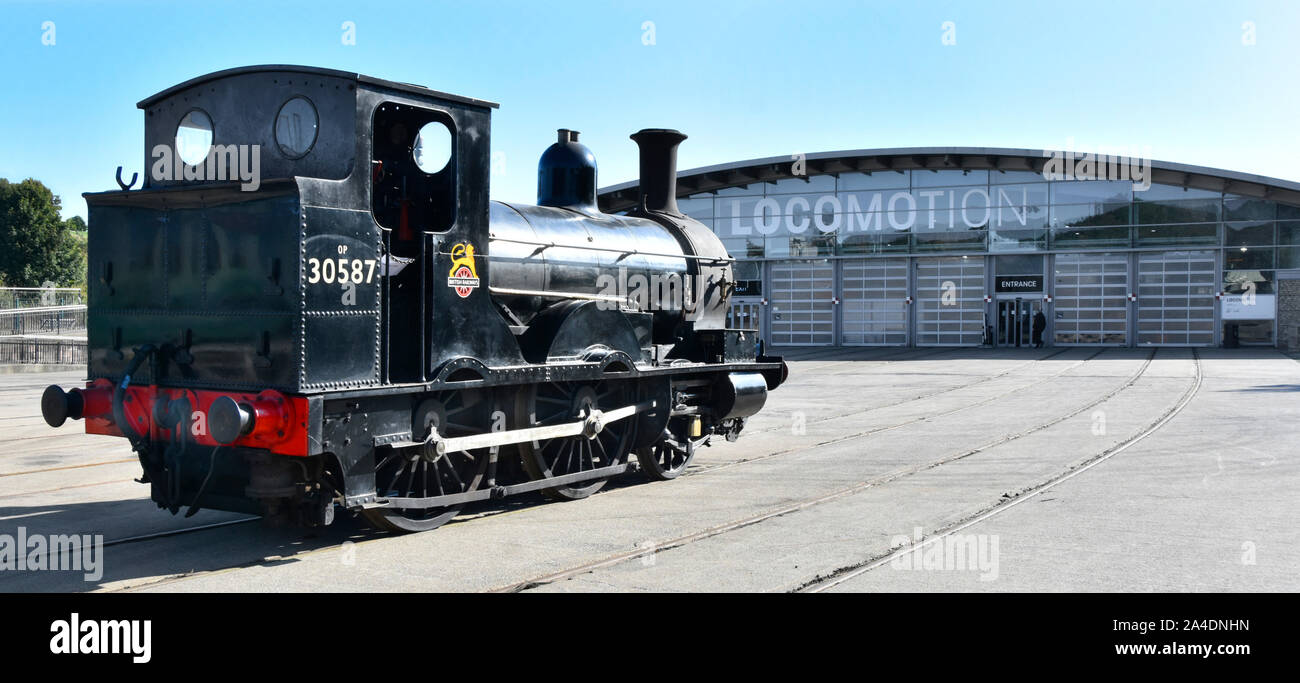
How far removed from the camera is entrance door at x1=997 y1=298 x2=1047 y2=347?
147 ft

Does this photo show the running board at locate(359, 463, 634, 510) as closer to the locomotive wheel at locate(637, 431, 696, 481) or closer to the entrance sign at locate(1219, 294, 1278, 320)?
the locomotive wheel at locate(637, 431, 696, 481)

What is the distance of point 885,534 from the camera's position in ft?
26.1

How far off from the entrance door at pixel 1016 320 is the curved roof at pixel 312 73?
40.7 metres

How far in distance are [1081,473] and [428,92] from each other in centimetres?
782

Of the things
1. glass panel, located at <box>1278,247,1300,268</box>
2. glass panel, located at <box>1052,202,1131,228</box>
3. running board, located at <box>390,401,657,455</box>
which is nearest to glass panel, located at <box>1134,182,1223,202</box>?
glass panel, located at <box>1052,202,1131,228</box>

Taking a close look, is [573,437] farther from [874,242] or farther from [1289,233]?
[1289,233]

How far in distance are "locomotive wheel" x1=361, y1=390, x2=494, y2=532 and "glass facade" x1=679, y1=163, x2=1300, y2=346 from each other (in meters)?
40.3

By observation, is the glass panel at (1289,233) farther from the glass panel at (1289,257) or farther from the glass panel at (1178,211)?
the glass panel at (1178,211)

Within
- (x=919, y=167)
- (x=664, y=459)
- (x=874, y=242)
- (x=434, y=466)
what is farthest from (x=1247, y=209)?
(x=434, y=466)

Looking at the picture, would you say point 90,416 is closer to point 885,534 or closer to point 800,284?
point 885,534

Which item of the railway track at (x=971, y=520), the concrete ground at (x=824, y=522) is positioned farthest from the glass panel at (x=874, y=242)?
the railway track at (x=971, y=520)

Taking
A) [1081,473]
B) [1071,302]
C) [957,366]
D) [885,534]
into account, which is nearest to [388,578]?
[885,534]

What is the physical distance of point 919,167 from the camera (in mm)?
45688

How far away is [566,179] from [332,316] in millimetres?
4369
